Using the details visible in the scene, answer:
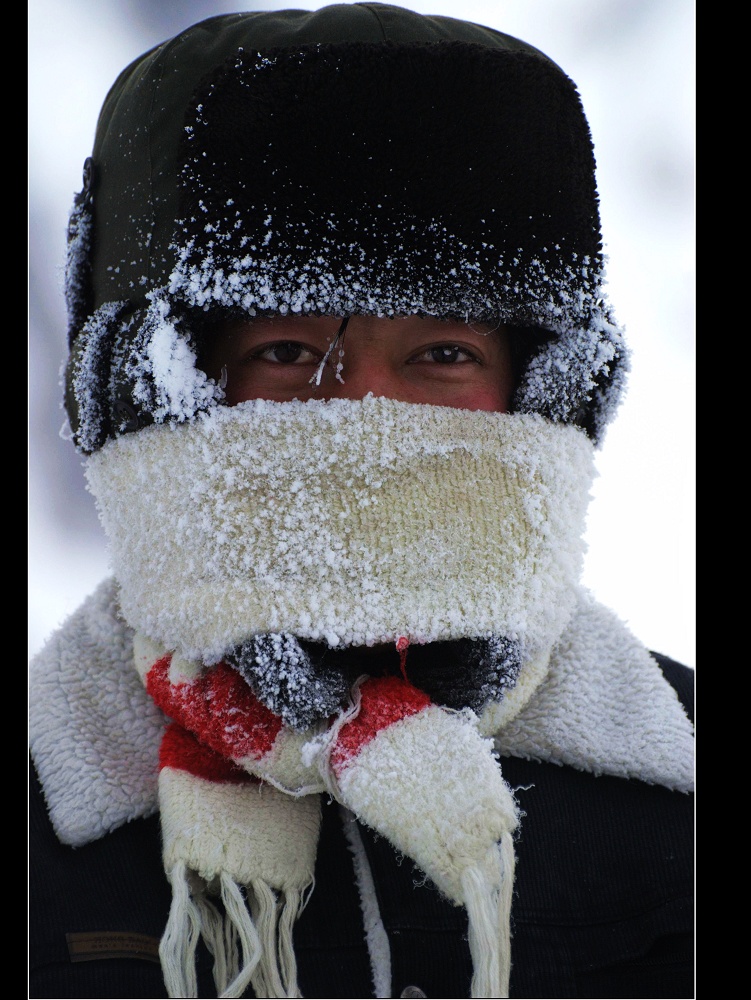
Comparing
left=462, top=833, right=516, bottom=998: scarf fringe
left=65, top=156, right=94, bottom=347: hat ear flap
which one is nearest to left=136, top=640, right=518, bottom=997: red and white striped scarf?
left=462, top=833, right=516, bottom=998: scarf fringe

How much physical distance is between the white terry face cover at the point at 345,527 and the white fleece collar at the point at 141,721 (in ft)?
0.46

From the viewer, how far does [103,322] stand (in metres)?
1.15

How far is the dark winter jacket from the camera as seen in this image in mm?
937

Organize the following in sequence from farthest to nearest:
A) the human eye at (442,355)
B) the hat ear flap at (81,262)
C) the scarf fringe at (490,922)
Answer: the hat ear flap at (81,262) < the human eye at (442,355) < the scarf fringe at (490,922)

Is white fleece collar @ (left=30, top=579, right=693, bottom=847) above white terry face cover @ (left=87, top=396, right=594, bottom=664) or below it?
below

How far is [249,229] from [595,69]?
66 cm

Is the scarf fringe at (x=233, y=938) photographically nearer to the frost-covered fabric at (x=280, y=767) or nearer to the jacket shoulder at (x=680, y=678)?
the frost-covered fabric at (x=280, y=767)

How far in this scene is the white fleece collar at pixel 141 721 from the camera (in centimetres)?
104

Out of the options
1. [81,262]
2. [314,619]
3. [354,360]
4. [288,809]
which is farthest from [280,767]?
[81,262]

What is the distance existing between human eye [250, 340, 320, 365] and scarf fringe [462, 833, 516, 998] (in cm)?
63

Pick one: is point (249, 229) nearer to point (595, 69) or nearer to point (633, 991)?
point (595, 69)

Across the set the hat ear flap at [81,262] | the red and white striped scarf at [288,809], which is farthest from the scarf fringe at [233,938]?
the hat ear flap at [81,262]

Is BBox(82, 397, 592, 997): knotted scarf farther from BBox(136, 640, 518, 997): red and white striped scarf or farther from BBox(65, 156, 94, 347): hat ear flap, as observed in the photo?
BBox(65, 156, 94, 347): hat ear flap

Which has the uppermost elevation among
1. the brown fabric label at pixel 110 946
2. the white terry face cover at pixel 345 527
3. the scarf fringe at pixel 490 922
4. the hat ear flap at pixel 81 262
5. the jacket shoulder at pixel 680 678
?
the hat ear flap at pixel 81 262
